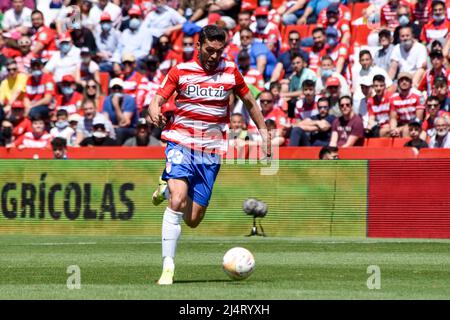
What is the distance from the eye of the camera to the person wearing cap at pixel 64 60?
1104 inches

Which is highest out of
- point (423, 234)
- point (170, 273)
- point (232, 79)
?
point (232, 79)

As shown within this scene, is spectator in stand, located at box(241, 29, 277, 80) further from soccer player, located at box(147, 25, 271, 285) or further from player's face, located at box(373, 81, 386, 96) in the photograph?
soccer player, located at box(147, 25, 271, 285)

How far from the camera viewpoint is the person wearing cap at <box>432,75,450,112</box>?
22.4 metres

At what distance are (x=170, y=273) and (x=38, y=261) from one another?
13.8 ft

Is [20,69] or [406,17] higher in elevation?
[406,17]

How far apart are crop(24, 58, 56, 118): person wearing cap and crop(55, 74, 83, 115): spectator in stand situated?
24 cm

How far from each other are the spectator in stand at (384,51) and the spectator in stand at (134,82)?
17.5 ft

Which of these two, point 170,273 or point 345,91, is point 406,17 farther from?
point 170,273

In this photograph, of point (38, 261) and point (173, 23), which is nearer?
point (38, 261)

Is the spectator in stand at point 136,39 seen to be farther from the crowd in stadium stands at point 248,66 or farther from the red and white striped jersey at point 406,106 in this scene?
the red and white striped jersey at point 406,106

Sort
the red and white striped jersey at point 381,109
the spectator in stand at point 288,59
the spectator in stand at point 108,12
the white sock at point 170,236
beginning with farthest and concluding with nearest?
the spectator in stand at point 108,12 < the spectator in stand at point 288,59 < the red and white striped jersey at point 381,109 < the white sock at point 170,236

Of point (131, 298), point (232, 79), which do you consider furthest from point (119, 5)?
point (131, 298)

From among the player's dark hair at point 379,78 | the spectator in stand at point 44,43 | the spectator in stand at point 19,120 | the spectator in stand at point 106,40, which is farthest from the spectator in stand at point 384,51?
the spectator in stand at point 44,43

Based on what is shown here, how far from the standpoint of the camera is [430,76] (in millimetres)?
23156
